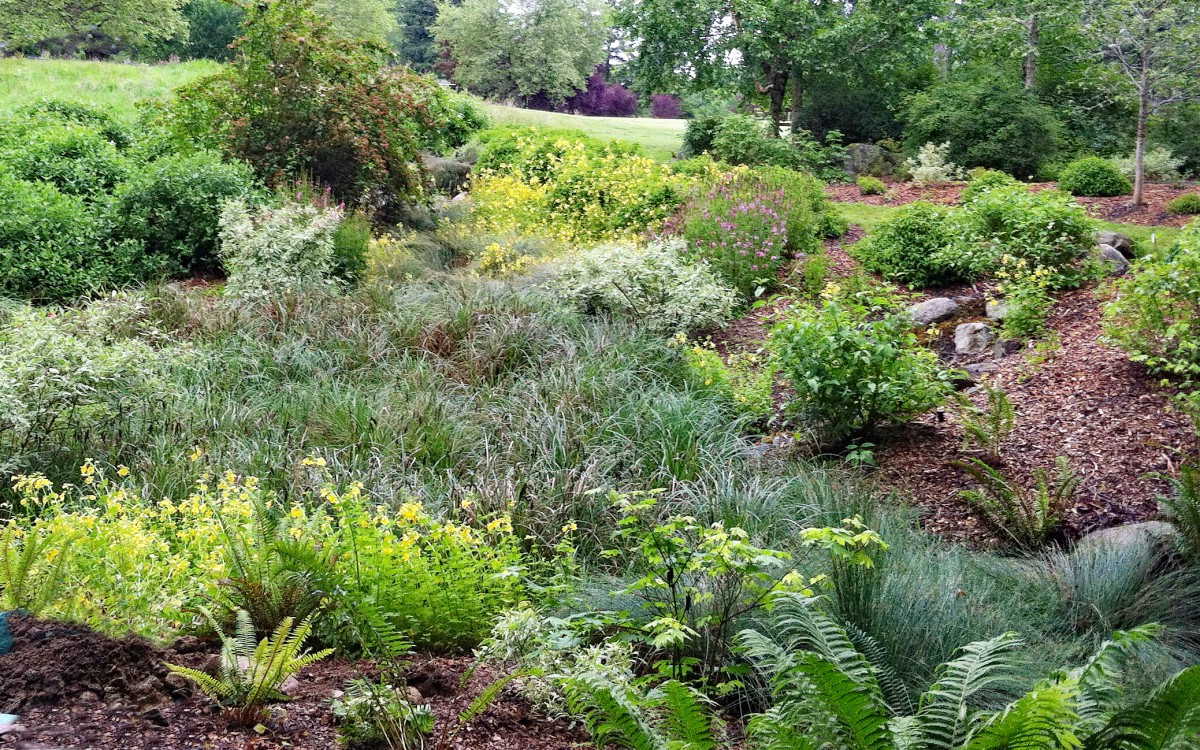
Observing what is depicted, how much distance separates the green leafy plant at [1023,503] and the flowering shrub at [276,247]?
637 centimetres

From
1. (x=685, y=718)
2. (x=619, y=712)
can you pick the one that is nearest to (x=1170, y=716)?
(x=685, y=718)

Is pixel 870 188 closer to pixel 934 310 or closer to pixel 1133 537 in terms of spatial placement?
pixel 934 310

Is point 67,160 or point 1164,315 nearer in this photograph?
point 1164,315

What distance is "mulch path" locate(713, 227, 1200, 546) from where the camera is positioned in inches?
199

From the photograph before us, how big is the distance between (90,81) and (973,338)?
2009 centimetres

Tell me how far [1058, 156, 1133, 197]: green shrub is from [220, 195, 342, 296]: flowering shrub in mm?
11261

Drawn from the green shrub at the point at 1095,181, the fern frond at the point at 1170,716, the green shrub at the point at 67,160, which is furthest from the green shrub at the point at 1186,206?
the green shrub at the point at 67,160

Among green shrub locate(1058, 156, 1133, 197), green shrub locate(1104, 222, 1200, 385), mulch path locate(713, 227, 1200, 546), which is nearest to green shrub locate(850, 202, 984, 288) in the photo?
mulch path locate(713, 227, 1200, 546)

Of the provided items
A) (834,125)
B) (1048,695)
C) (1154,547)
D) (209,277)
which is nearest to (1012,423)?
(1154,547)

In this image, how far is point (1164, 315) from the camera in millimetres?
5988

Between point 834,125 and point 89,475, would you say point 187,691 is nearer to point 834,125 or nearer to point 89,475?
point 89,475

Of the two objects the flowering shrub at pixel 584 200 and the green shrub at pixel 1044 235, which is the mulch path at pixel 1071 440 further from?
the flowering shrub at pixel 584 200

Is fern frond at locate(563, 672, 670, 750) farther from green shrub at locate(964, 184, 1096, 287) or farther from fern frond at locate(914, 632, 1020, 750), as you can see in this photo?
green shrub at locate(964, 184, 1096, 287)

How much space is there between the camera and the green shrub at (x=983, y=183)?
1144 centimetres
